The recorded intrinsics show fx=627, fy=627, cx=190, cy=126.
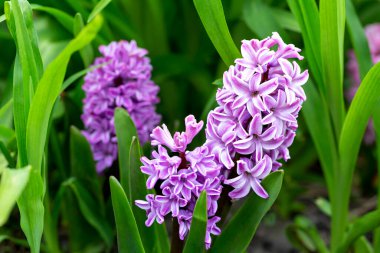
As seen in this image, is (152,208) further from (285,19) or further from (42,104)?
(285,19)

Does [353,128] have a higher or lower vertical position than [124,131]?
lower

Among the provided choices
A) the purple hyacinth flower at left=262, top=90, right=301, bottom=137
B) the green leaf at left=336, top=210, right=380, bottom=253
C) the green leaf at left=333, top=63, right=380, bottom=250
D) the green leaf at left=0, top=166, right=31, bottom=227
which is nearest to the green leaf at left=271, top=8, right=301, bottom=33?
the green leaf at left=333, top=63, right=380, bottom=250

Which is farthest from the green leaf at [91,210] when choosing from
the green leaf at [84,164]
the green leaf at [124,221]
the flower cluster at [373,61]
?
the flower cluster at [373,61]

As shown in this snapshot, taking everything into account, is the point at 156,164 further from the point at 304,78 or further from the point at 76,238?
the point at 76,238

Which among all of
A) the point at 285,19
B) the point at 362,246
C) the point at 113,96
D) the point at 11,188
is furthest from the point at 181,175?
the point at 285,19

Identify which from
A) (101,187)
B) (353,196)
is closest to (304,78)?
(101,187)

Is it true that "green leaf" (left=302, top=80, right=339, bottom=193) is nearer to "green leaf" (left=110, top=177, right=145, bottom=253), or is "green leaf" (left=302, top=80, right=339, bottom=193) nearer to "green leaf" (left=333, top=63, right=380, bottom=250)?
"green leaf" (left=333, top=63, right=380, bottom=250)
